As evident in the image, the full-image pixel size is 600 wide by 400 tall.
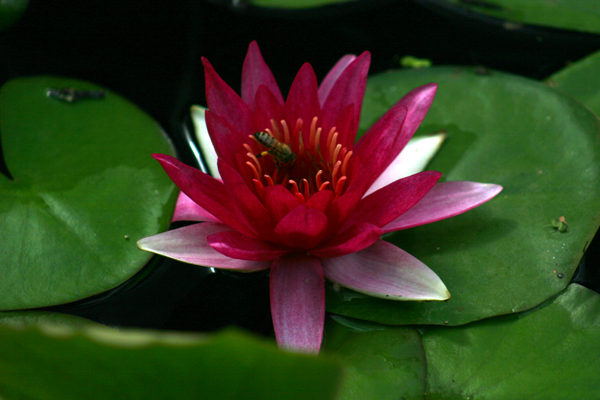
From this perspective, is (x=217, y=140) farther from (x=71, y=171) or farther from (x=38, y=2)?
(x=38, y=2)

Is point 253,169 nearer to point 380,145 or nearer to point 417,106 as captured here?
point 380,145

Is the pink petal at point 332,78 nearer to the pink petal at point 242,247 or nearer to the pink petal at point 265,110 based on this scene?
the pink petal at point 265,110

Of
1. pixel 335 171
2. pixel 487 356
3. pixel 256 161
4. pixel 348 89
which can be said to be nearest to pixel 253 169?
pixel 256 161

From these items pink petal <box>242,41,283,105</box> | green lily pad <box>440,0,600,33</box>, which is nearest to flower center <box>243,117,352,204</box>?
pink petal <box>242,41,283,105</box>

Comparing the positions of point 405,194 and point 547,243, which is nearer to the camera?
point 405,194

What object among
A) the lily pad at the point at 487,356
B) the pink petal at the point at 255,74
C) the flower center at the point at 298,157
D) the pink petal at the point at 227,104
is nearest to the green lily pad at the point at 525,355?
the lily pad at the point at 487,356

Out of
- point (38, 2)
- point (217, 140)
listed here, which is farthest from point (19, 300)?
point (38, 2)
